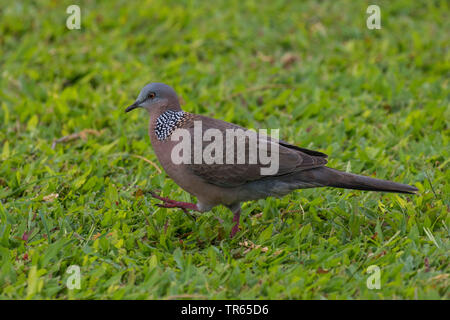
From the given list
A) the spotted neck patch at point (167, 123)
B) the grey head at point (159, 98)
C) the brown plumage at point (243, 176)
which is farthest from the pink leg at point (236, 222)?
the grey head at point (159, 98)

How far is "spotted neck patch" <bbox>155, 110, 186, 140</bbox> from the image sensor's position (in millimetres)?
4648

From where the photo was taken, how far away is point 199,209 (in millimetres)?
4598

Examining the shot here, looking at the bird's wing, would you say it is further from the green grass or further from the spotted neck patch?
the green grass

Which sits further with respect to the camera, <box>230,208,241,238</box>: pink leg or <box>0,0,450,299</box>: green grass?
<box>230,208,241,238</box>: pink leg

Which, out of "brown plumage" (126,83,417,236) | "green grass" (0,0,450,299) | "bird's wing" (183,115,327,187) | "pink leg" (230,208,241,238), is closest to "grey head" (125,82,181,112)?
"brown plumage" (126,83,417,236)

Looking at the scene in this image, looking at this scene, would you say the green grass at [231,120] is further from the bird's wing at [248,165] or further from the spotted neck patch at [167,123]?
the spotted neck patch at [167,123]

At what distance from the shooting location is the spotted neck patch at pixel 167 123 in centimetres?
465

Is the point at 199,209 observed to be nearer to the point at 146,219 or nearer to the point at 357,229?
the point at 146,219

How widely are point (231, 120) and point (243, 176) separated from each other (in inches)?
75.7

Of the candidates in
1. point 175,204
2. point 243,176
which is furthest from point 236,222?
point 175,204

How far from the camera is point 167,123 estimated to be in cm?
471

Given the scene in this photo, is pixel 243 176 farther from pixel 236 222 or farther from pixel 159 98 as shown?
pixel 159 98

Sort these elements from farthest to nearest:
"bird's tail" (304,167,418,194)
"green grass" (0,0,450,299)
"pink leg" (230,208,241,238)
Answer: "pink leg" (230,208,241,238) < "bird's tail" (304,167,418,194) < "green grass" (0,0,450,299)

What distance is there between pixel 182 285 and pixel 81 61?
14.4ft
